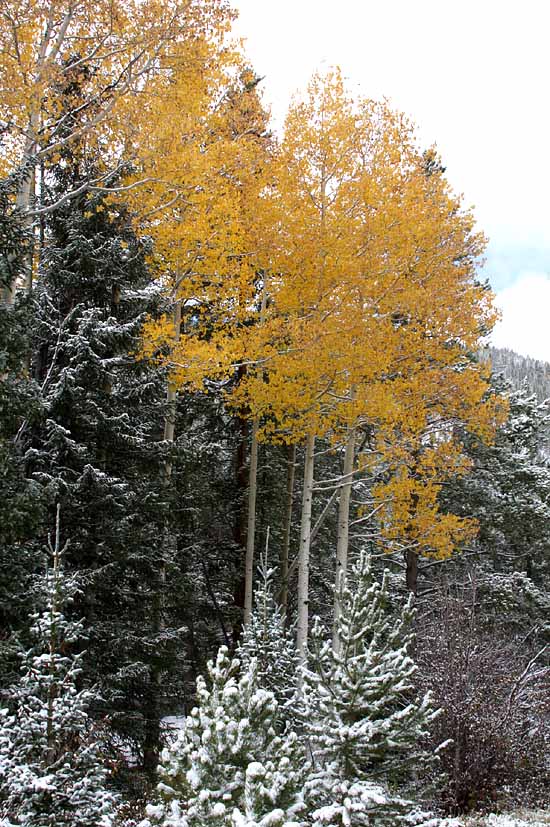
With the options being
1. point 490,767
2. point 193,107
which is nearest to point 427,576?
point 490,767

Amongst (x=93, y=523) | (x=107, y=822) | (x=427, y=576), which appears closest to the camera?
(x=107, y=822)

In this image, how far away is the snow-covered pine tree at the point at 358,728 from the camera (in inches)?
166

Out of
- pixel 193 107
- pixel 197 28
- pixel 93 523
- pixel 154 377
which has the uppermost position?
pixel 197 28

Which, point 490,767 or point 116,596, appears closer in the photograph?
point 490,767

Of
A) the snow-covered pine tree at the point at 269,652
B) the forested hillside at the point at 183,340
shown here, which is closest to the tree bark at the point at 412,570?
the forested hillside at the point at 183,340

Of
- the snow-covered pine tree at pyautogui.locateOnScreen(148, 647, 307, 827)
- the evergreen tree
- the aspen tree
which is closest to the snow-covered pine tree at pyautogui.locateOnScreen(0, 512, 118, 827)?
the snow-covered pine tree at pyautogui.locateOnScreen(148, 647, 307, 827)

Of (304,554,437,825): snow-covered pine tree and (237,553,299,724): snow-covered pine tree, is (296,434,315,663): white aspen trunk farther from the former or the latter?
(304,554,437,825): snow-covered pine tree

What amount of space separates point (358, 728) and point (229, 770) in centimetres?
94

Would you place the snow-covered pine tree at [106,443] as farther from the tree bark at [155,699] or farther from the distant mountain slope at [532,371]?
the distant mountain slope at [532,371]

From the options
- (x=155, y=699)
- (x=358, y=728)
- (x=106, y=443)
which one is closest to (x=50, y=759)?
(x=358, y=728)

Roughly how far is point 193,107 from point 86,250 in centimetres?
270

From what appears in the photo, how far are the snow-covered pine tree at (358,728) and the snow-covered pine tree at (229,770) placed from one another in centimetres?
27

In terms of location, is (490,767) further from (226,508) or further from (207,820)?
(226,508)

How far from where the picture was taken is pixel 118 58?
887cm
